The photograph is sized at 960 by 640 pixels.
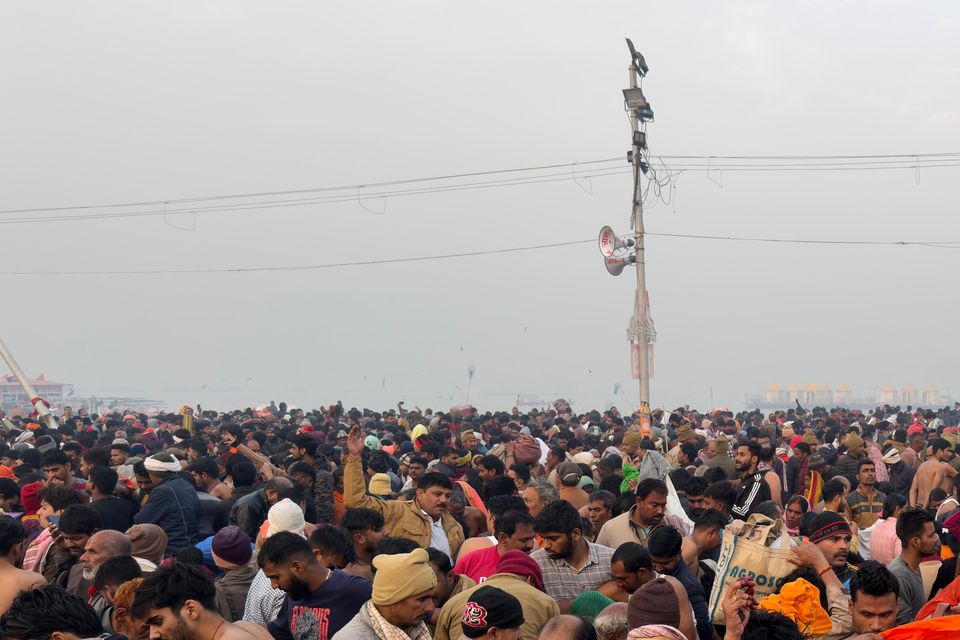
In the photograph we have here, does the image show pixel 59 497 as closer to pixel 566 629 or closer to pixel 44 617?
pixel 44 617

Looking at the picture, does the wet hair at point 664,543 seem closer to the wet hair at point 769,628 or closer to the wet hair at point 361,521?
the wet hair at point 769,628

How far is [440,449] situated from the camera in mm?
12477

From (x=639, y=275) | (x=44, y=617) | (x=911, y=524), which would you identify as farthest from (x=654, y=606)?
(x=639, y=275)

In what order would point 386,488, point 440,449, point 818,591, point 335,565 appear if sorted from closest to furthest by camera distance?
point 818,591 → point 335,565 → point 386,488 → point 440,449

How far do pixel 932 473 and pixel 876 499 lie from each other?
1.65 metres

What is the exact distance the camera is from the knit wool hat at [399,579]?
4379 millimetres

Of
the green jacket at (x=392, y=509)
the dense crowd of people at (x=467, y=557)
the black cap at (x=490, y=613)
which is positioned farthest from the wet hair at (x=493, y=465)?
the black cap at (x=490, y=613)

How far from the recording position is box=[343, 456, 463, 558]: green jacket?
273 inches

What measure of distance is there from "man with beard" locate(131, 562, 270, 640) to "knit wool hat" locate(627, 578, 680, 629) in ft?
5.58

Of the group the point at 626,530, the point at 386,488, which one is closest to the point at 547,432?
the point at 386,488

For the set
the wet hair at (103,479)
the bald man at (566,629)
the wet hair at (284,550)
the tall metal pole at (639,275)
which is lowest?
the bald man at (566,629)

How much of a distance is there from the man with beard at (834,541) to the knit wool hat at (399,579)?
2.66 metres

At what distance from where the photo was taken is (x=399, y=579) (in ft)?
14.4

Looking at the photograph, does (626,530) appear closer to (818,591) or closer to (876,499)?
(818,591)
